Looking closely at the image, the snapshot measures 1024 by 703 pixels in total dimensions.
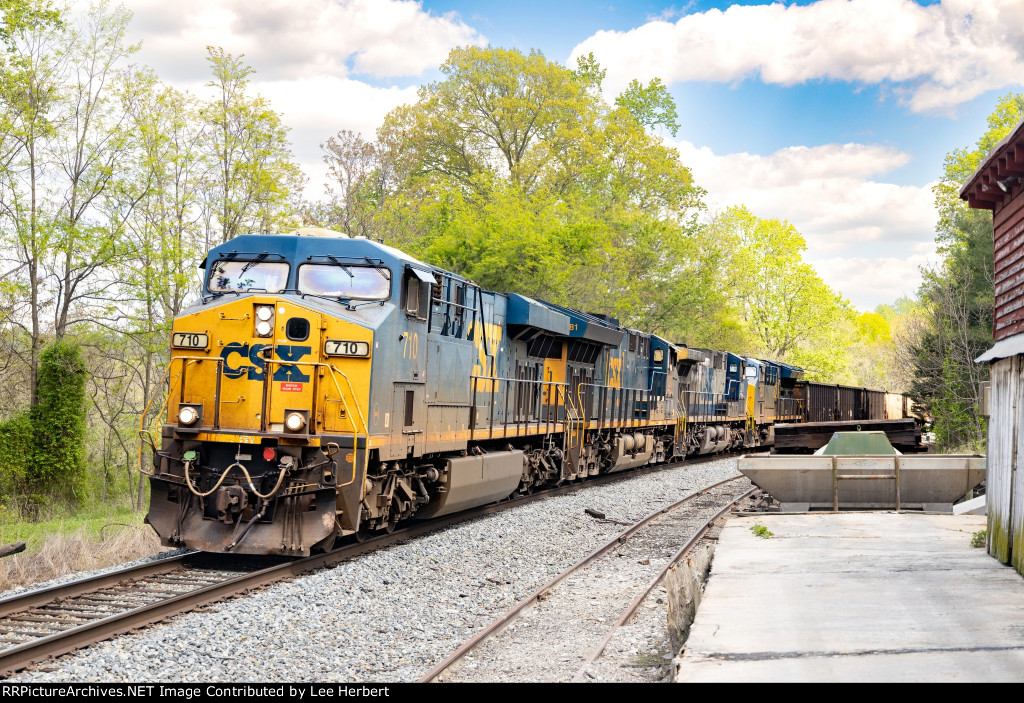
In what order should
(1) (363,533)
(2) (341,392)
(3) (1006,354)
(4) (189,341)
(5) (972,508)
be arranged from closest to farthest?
(3) (1006,354), (2) (341,392), (4) (189,341), (1) (363,533), (5) (972,508)

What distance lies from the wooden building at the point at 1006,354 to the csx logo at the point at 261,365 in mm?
7389

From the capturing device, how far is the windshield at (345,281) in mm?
10367

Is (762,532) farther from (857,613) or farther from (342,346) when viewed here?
(342,346)

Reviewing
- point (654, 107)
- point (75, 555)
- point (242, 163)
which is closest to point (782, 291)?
point (654, 107)

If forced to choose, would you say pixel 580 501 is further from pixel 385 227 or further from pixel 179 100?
pixel 385 227

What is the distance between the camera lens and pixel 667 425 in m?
26.5

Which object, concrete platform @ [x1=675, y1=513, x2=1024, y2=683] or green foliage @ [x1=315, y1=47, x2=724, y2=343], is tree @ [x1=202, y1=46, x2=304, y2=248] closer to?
green foliage @ [x1=315, y1=47, x2=724, y2=343]

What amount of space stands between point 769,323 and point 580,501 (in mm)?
40676

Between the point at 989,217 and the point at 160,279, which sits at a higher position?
the point at 989,217

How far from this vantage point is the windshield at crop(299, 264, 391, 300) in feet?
34.0

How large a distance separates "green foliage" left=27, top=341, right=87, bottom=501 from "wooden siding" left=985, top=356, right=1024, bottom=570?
2067 centimetres

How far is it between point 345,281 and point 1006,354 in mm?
7288

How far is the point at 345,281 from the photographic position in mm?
10430

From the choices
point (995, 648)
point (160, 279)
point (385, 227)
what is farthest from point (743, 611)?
point (385, 227)
